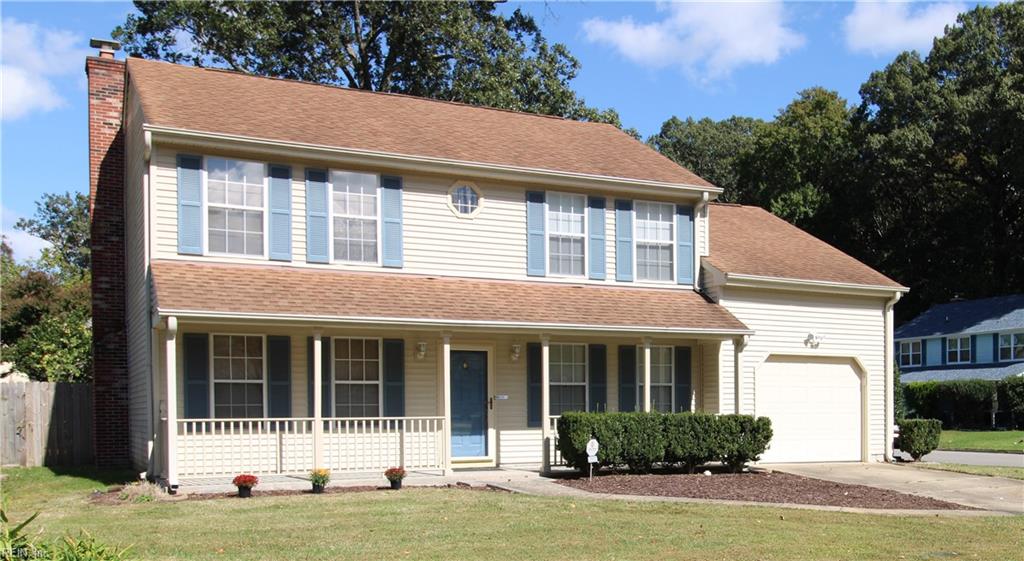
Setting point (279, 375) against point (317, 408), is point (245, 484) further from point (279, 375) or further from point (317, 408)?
point (279, 375)

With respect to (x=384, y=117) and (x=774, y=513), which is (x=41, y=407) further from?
(x=774, y=513)

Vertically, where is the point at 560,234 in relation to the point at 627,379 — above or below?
above

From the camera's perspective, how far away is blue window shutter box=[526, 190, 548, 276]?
62.4 ft

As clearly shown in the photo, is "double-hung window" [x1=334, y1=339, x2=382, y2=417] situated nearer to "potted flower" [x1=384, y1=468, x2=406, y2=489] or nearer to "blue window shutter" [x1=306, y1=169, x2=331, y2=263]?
"blue window shutter" [x1=306, y1=169, x2=331, y2=263]

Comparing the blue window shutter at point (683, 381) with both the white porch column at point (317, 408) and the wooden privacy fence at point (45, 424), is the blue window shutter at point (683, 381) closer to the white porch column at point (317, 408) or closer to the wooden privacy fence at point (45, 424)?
the white porch column at point (317, 408)

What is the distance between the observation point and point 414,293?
17.3 metres

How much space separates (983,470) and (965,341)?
2696 centimetres

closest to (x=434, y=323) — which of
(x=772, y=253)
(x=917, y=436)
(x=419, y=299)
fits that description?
(x=419, y=299)

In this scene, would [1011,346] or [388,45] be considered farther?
[1011,346]

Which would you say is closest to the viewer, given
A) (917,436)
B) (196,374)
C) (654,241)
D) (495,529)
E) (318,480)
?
(495,529)

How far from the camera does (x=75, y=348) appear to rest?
26.2 meters

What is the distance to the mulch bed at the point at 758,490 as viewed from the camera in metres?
14.4

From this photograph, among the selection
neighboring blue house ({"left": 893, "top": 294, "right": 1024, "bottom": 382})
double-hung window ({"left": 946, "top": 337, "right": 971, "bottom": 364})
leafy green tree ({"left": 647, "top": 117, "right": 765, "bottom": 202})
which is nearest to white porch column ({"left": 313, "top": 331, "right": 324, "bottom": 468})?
neighboring blue house ({"left": 893, "top": 294, "right": 1024, "bottom": 382})

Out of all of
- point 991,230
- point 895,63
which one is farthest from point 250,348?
point 991,230
